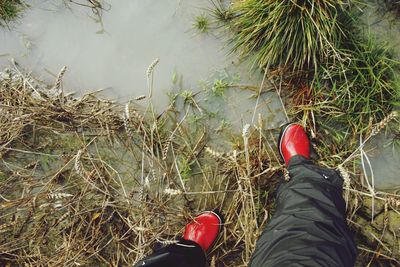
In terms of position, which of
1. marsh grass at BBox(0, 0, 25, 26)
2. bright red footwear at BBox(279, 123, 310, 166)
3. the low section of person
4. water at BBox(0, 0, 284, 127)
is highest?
marsh grass at BBox(0, 0, 25, 26)

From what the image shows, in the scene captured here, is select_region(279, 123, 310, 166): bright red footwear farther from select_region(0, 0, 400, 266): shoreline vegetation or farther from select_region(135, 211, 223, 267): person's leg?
select_region(135, 211, 223, 267): person's leg

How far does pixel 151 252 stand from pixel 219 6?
126cm

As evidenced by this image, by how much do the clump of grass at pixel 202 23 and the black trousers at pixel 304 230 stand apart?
778 mm

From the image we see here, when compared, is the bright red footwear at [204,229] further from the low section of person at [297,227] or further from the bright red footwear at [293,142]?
the bright red footwear at [293,142]

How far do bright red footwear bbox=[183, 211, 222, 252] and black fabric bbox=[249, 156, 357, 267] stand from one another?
329 millimetres

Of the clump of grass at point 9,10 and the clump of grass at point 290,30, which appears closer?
the clump of grass at point 290,30

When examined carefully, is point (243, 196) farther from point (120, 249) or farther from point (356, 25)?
point (356, 25)

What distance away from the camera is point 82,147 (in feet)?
6.74

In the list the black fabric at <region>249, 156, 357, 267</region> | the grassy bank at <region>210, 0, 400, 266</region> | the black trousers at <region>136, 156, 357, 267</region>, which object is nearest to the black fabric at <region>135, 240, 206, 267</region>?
the black trousers at <region>136, 156, 357, 267</region>

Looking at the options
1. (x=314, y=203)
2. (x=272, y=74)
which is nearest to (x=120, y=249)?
(x=314, y=203)

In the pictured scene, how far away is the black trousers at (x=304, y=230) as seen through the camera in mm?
1476

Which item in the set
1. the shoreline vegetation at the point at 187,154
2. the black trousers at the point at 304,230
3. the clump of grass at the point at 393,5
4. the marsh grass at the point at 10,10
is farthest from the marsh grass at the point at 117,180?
the clump of grass at the point at 393,5

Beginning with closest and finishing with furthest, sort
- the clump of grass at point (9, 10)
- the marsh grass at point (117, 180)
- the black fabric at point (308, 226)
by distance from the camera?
the black fabric at point (308, 226) → the marsh grass at point (117, 180) → the clump of grass at point (9, 10)

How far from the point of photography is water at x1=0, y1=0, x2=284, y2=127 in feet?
6.52
